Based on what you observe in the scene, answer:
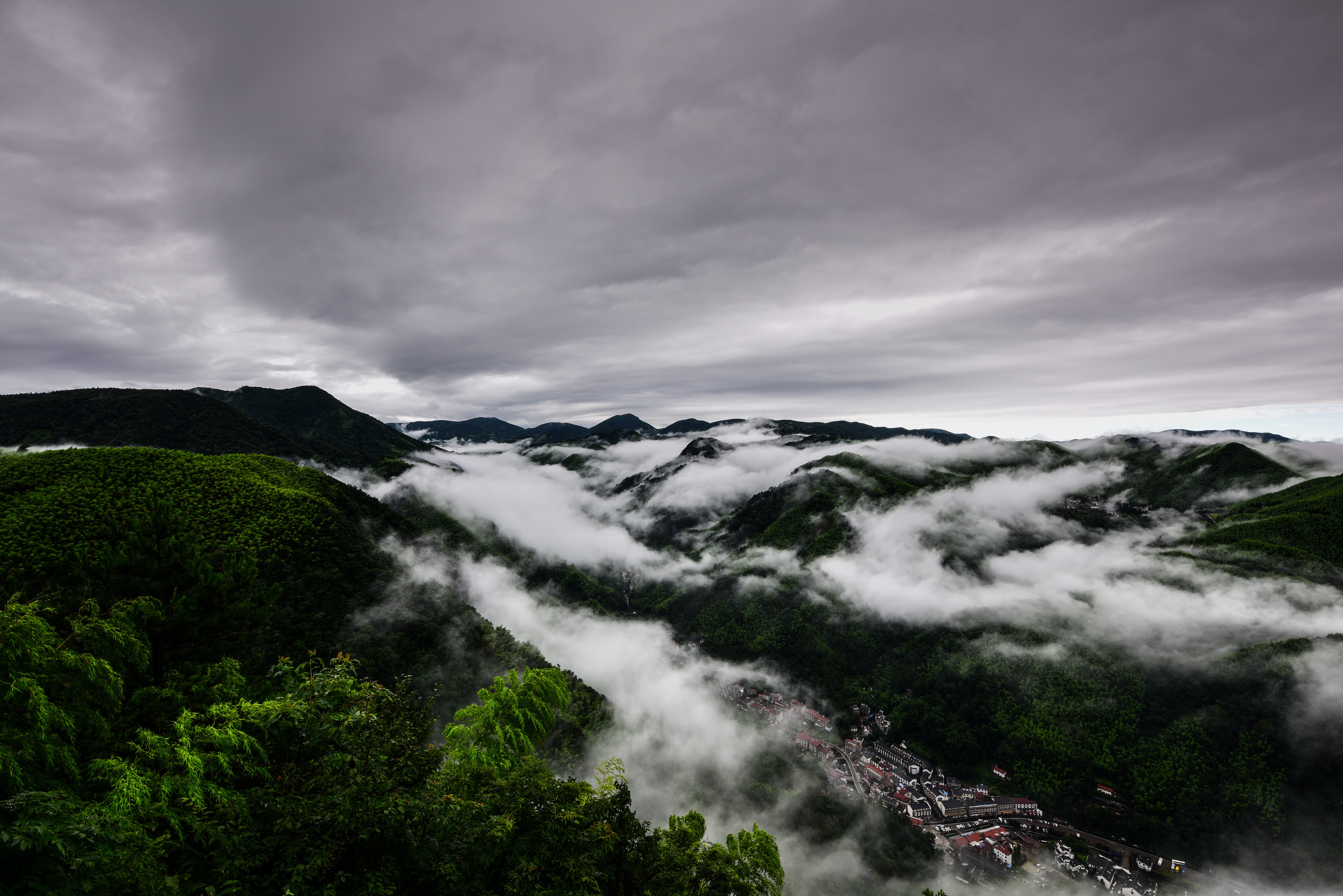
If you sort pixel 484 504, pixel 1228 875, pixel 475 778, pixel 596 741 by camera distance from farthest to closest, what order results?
pixel 484 504 → pixel 1228 875 → pixel 596 741 → pixel 475 778

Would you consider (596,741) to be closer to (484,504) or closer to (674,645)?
(674,645)

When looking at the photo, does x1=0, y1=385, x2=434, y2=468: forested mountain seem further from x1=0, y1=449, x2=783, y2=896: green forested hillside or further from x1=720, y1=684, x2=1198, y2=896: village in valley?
x1=720, y1=684, x2=1198, y2=896: village in valley

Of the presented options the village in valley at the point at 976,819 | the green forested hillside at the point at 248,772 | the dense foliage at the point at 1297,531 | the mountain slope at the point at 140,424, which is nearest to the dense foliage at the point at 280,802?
the green forested hillside at the point at 248,772

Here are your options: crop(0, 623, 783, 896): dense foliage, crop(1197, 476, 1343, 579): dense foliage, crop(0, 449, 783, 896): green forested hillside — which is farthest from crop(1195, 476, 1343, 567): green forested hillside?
crop(0, 623, 783, 896): dense foliage

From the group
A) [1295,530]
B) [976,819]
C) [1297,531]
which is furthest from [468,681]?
[1295,530]

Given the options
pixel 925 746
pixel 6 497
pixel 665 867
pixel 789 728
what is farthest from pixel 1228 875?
pixel 6 497

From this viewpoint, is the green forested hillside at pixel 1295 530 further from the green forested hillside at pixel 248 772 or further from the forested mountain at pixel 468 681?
the green forested hillside at pixel 248 772
